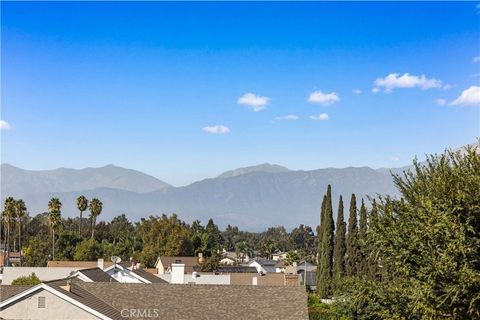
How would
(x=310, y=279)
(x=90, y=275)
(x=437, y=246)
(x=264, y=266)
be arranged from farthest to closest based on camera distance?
(x=264, y=266), (x=310, y=279), (x=90, y=275), (x=437, y=246)

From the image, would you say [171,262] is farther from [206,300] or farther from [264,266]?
[206,300]

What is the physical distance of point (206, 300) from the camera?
110 feet

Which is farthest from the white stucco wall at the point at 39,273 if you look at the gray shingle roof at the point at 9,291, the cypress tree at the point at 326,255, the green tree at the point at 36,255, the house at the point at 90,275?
the green tree at the point at 36,255

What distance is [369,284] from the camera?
30.6 meters

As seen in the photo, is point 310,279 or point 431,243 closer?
point 431,243

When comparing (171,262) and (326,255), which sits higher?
(326,255)

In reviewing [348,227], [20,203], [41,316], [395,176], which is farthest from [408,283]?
[20,203]

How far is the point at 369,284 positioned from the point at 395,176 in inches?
264

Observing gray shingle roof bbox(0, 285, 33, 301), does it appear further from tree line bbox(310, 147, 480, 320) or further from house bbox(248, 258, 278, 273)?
house bbox(248, 258, 278, 273)

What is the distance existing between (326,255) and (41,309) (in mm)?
57888

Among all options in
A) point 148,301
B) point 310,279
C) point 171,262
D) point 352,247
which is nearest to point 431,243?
point 148,301

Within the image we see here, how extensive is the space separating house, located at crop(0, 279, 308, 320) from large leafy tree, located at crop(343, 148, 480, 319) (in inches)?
222

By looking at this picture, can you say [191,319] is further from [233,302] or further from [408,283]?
[408,283]
